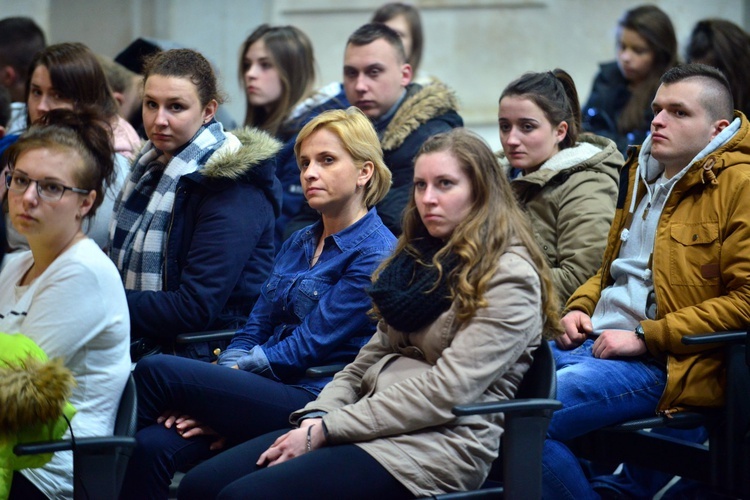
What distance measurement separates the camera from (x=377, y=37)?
14.6 ft

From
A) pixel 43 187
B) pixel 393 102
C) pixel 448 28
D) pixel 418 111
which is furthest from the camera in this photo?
pixel 448 28

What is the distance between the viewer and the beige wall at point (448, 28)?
23.5 ft

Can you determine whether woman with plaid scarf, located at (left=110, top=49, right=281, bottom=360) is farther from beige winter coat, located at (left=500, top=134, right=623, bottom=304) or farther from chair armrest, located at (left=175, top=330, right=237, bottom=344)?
beige winter coat, located at (left=500, top=134, right=623, bottom=304)

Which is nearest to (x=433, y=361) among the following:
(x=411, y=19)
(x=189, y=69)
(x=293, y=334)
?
(x=293, y=334)

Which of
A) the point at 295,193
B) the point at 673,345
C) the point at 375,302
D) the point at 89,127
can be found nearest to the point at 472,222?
the point at 375,302

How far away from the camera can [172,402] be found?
283 centimetres

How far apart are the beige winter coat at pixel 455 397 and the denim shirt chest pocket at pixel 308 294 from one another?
1.71ft

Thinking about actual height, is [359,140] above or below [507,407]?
above

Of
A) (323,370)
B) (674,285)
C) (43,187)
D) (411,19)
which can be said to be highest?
(411,19)

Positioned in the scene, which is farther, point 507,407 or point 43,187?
point 43,187

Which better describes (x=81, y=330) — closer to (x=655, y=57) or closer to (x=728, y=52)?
(x=728, y=52)

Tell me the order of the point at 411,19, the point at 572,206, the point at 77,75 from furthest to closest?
the point at 411,19 < the point at 77,75 < the point at 572,206

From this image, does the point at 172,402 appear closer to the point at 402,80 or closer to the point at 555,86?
the point at 555,86

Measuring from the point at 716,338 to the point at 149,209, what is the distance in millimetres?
1860
